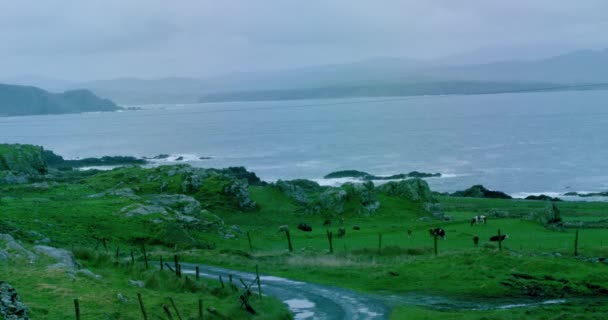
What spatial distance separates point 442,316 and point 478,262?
12618 mm

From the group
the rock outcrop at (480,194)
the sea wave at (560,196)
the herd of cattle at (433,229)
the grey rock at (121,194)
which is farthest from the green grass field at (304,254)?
the rock outcrop at (480,194)

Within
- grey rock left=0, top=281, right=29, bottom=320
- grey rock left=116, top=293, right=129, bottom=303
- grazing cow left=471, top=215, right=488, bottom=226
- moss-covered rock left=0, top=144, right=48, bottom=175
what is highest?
moss-covered rock left=0, top=144, right=48, bottom=175

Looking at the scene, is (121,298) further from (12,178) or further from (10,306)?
(12,178)

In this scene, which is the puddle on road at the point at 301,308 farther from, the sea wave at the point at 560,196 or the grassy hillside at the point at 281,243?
the sea wave at the point at 560,196

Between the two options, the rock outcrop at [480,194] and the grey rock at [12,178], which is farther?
the rock outcrop at [480,194]

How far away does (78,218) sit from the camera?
223ft

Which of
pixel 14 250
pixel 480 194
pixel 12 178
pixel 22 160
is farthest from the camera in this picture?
pixel 480 194

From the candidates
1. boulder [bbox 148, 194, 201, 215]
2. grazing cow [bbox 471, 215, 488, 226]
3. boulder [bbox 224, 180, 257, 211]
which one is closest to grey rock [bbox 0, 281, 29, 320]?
boulder [bbox 148, 194, 201, 215]

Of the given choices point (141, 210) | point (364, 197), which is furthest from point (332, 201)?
point (141, 210)

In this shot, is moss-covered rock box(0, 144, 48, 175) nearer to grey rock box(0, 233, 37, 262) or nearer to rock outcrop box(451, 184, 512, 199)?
grey rock box(0, 233, 37, 262)

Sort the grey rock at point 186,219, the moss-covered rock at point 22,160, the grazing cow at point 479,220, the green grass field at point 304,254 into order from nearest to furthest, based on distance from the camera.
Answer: the green grass field at point 304,254
the grey rock at point 186,219
the grazing cow at point 479,220
the moss-covered rock at point 22,160

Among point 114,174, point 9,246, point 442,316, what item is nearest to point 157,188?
point 114,174

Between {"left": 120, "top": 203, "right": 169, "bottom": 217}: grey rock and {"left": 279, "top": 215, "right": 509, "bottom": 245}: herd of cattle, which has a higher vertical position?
{"left": 120, "top": 203, "right": 169, "bottom": 217}: grey rock

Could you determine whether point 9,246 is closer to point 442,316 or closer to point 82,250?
point 82,250
